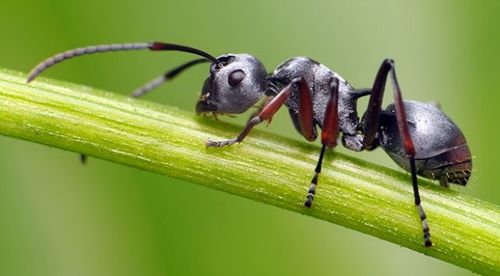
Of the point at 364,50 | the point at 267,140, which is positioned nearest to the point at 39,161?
the point at 267,140

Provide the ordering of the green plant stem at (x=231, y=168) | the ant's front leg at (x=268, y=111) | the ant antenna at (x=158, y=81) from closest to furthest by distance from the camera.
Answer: the green plant stem at (x=231, y=168), the ant's front leg at (x=268, y=111), the ant antenna at (x=158, y=81)

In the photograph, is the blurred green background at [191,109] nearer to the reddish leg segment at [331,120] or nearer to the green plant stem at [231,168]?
the reddish leg segment at [331,120]

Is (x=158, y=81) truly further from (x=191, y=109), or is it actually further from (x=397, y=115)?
(x=397, y=115)

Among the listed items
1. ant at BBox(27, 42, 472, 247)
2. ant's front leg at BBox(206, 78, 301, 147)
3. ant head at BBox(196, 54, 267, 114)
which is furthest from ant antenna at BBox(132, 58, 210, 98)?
ant's front leg at BBox(206, 78, 301, 147)

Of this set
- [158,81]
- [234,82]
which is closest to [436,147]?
[234,82]

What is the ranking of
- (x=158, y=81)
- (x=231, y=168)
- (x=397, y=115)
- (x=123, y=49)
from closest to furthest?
(x=231, y=168) < (x=397, y=115) < (x=123, y=49) < (x=158, y=81)

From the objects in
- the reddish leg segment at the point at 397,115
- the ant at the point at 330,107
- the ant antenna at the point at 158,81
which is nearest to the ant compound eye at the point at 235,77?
the ant at the point at 330,107
